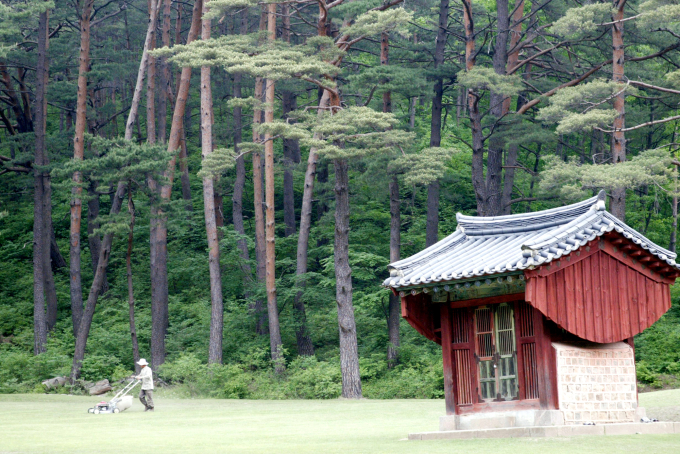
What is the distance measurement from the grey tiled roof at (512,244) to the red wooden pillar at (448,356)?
759mm

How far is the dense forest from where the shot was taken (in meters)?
23.0

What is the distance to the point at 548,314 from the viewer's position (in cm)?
1083

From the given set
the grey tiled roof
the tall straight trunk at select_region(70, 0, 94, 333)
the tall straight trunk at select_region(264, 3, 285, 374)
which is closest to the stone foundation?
the grey tiled roof

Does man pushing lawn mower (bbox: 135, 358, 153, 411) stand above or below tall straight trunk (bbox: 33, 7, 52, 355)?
below

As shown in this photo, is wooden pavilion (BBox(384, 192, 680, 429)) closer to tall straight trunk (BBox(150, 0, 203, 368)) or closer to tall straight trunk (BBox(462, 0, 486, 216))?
tall straight trunk (BBox(462, 0, 486, 216))

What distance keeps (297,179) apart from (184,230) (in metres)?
6.94

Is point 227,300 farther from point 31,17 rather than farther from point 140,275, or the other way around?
point 31,17

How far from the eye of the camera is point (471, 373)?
1207 centimetres

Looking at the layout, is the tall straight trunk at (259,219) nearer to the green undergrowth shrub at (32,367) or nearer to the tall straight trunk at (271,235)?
the tall straight trunk at (271,235)

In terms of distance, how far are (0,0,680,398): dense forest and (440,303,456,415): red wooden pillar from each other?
9.44m

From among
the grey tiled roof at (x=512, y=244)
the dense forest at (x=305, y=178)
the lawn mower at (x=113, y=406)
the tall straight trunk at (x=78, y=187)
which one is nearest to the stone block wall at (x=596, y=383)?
the grey tiled roof at (x=512, y=244)

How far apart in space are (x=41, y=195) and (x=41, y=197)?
0.08 metres

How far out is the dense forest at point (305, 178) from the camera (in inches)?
905

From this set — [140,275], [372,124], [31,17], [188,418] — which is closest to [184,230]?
[140,275]
